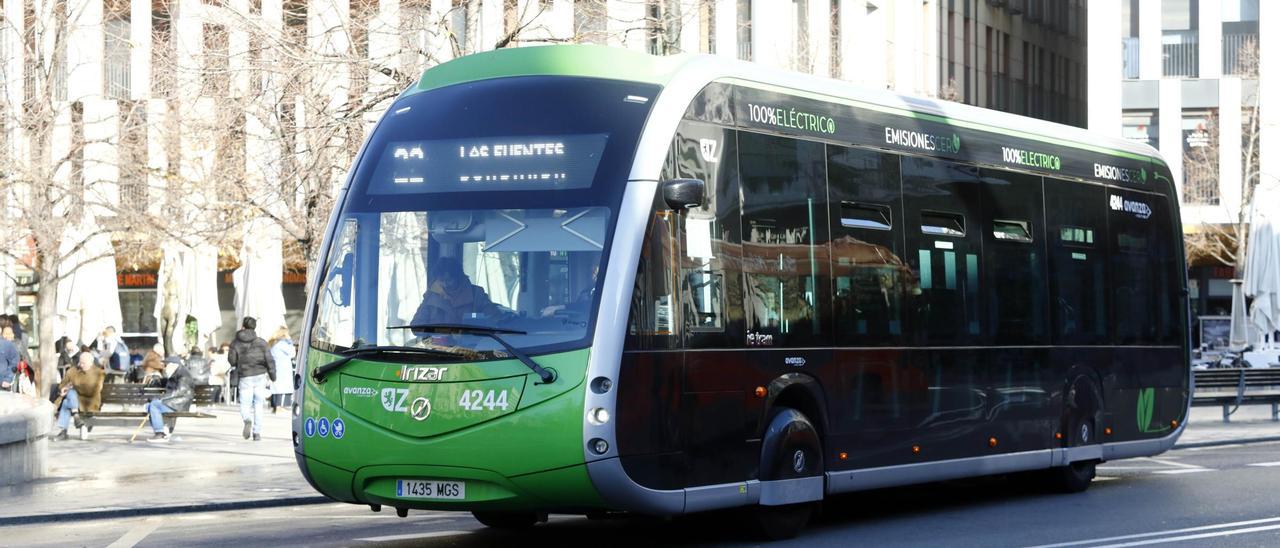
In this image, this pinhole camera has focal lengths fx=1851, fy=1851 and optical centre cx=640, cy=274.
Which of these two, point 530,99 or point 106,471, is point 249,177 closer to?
point 106,471

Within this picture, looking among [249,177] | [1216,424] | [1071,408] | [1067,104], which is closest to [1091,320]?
[1071,408]

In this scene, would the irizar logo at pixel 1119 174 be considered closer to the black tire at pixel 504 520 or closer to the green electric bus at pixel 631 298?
the green electric bus at pixel 631 298

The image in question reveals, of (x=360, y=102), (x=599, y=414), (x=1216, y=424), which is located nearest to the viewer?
(x=599, y=414)

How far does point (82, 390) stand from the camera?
79.3 feet

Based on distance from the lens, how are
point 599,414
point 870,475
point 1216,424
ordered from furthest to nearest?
point 1216,424, point 870,475, point 599,414

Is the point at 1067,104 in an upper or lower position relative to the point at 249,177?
upper

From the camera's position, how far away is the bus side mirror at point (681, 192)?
10992 millimetres

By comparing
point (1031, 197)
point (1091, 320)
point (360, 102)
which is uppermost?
point (360, 102)

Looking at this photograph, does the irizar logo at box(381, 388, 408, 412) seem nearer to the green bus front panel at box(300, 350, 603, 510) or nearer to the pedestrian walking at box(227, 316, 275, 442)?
the green bus front panel at box(300, 350, 603, 510)

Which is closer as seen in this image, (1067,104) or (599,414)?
(599,414)

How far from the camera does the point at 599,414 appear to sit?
10.5m

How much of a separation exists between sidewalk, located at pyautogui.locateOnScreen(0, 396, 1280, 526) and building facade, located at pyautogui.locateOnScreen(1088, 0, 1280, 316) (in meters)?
30.2

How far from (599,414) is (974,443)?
4.92 metres

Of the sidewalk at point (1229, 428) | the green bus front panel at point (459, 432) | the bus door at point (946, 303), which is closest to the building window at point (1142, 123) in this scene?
the sidewalk at point (1229, 428)
